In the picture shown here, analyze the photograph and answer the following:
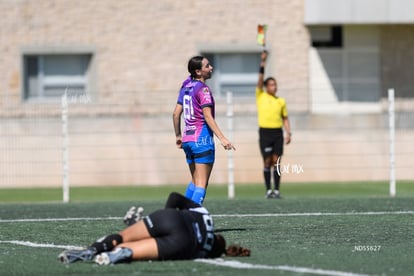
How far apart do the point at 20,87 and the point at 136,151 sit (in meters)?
3.86

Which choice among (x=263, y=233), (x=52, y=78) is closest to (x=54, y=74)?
(x=52, y=78)

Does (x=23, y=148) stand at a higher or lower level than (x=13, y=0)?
lower

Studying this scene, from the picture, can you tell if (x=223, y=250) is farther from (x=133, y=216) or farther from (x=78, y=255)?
(x=78, y=255)

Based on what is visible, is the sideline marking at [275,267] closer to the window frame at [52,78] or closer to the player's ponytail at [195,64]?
the player's ponytail at [195,64]

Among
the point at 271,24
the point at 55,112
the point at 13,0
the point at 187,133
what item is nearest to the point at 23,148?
the point at 55,112

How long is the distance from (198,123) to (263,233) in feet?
4.58

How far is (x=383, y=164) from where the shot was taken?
82.3 feet

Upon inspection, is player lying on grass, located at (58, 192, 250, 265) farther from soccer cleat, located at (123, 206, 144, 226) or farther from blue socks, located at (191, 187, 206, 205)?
blue socks, located at (191, 187, 206, 205)

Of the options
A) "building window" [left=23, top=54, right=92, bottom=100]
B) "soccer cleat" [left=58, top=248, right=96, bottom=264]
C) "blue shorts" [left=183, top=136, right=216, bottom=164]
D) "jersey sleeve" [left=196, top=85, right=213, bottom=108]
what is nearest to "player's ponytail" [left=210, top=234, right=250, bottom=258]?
"soccer cleat" [left=58, top=248, right=96, bottom=264]

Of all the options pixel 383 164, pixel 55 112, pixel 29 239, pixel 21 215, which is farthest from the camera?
pixel 55 112

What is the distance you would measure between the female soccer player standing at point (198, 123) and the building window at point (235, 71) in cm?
1550

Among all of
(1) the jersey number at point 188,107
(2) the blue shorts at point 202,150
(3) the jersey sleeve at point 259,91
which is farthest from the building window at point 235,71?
(2) the blue shorts at point 202,150

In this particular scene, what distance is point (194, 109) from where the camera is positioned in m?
13.1

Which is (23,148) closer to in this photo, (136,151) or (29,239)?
(136,151)
